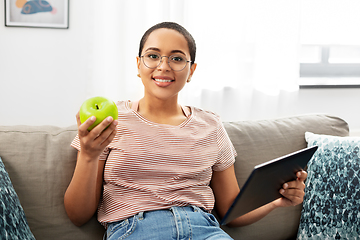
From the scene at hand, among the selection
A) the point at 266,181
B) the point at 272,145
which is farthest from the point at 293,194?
the point at 272,145

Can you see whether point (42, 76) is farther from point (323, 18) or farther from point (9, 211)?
point (323, 18)

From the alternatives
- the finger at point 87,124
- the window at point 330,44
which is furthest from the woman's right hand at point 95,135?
the window at point 330,44

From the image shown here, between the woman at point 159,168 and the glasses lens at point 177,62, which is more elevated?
the glasses lens at point 177,62

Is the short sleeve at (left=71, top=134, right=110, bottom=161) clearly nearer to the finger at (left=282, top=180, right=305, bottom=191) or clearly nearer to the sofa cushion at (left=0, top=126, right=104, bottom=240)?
the sofa cushion at (left=0, top=126, right=104, bottom=240)

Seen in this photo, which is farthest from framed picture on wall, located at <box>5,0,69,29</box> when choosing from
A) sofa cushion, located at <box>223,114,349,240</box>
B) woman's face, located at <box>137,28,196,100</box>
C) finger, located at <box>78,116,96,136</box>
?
finger, located at <box>78,116,96,136</box>

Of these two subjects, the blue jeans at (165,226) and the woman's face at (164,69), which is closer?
the blue jeans at (165,226)

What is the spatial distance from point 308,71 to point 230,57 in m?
0.80

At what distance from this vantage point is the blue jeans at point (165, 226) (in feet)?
3.72

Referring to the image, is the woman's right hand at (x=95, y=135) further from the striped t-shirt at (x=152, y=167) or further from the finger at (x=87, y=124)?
the striped t-shirt at (x=152, y=167)

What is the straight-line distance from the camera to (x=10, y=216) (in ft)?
3.31

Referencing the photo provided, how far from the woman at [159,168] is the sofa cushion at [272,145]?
0.49 feet

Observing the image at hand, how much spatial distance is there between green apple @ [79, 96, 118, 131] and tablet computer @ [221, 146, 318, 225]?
417mm

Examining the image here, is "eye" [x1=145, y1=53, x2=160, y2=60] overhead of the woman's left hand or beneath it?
overhead

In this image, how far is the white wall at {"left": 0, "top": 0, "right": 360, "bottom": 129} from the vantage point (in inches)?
82.9
